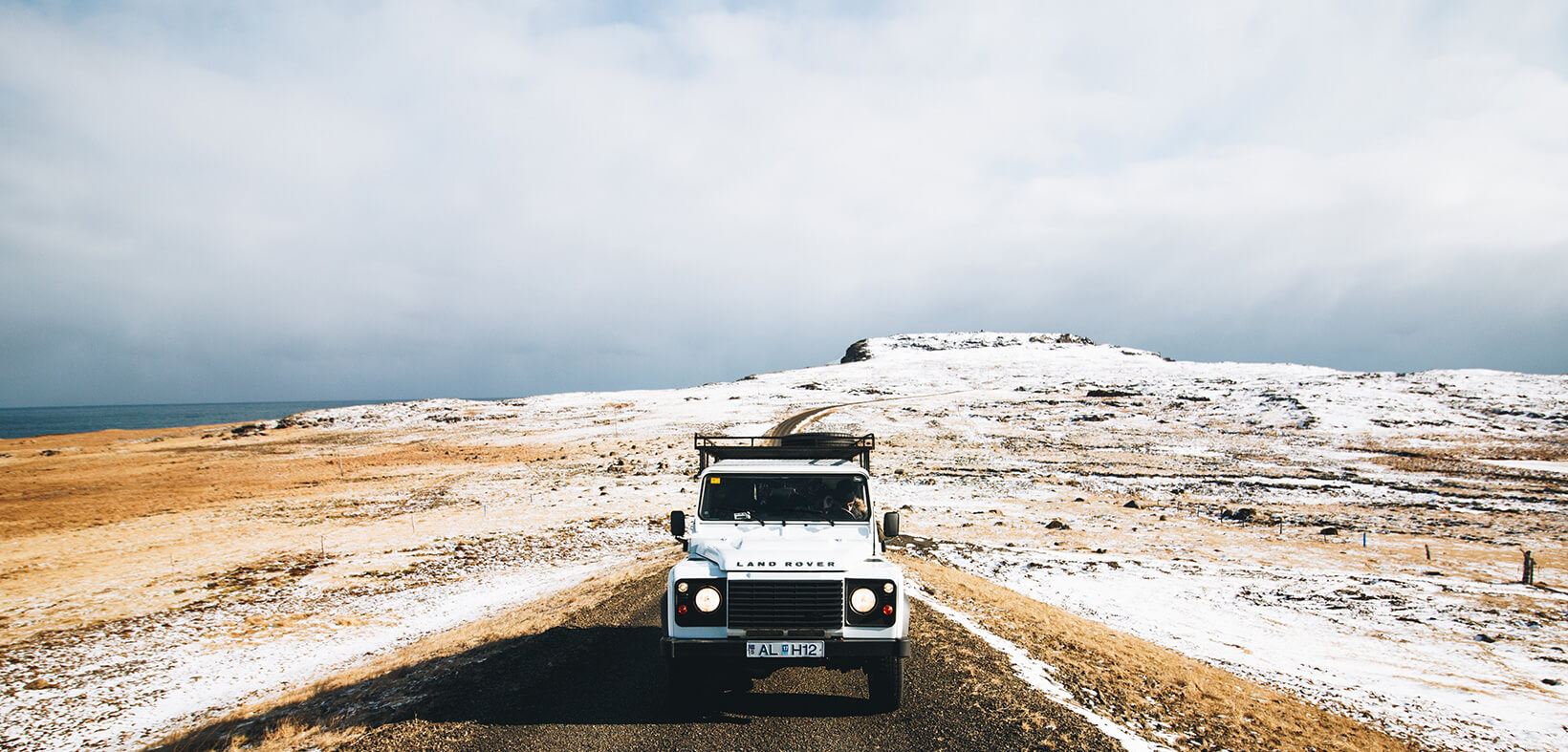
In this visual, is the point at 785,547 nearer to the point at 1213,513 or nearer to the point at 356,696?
the point at 356,696

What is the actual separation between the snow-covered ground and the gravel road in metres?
5.06

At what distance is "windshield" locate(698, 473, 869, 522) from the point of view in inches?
372

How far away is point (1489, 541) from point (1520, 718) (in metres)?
19.1

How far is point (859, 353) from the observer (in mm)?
168000

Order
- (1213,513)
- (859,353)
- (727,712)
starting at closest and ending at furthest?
(727,712) < (1213,513) < (859,353)

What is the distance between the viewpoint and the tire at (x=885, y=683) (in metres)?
8.05

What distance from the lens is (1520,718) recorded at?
11.0 m

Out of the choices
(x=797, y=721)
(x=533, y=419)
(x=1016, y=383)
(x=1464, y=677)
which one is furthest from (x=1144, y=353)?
(x=797, y=721)

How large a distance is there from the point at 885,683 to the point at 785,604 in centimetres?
164

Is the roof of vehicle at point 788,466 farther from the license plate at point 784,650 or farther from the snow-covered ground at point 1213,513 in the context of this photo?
the snow-covered ground at point 1213,513

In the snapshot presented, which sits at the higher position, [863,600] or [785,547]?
[785,547]

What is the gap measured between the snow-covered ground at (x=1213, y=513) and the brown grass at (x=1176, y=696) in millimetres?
1311

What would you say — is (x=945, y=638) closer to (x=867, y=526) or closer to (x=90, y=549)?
(x=867, y=526)

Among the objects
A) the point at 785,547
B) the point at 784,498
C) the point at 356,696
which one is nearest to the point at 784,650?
the point at 785,547
